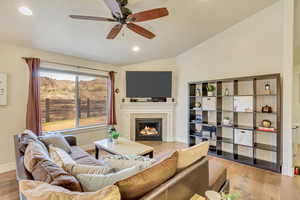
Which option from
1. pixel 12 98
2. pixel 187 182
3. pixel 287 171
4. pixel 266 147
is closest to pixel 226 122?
pixel 266 147

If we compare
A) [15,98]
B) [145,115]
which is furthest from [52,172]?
[145,115]

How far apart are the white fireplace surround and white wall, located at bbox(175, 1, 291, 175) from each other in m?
0.42

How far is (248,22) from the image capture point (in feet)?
11.1

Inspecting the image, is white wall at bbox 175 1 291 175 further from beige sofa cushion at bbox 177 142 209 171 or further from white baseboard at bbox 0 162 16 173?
white baseboard at bbox 0 162 16 173

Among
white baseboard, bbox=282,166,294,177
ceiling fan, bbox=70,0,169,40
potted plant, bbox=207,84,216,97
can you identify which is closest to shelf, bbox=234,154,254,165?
white baseboard, bbox=282,166,294,177

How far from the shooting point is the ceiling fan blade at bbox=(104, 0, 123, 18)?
5.54 feet

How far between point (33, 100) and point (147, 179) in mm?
3157

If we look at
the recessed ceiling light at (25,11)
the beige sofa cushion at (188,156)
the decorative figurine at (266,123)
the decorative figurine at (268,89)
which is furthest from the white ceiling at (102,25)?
the decorative figurine at (266,123)

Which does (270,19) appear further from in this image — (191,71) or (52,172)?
(52,172)

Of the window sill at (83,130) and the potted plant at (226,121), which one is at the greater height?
the potted plant at (226,121)

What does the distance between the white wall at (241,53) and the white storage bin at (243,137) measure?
56 centimetres

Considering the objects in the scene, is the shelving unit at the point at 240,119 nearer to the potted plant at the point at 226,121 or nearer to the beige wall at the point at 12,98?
the potted plant at the point at 226,121

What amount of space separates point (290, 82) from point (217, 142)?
1.89 meters

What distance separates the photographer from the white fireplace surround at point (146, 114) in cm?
498
